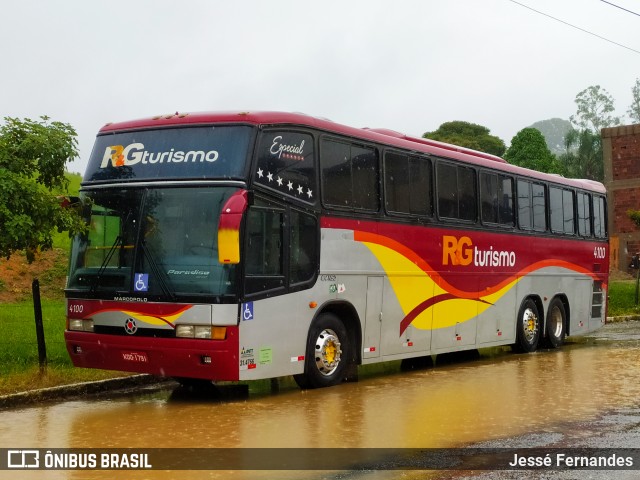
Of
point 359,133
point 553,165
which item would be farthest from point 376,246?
point 553,165

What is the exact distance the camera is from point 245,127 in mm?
11711

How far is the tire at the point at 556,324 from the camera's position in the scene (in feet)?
64.5

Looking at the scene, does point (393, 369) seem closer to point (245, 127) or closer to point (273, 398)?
point (273, 398)

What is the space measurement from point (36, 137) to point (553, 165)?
222 feet

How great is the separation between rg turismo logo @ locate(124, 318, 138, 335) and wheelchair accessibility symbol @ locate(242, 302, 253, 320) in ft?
4.50

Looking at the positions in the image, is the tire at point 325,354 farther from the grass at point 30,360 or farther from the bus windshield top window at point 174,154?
the grass at point 30,360

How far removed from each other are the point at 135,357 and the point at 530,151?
64990mm

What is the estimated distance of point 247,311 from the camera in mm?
11281

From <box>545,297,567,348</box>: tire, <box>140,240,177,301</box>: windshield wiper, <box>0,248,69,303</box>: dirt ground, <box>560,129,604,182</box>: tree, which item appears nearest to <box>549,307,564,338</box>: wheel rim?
<box>545,297,567,348</box>: tire

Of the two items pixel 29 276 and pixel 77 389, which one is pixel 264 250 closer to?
pixel 77 389

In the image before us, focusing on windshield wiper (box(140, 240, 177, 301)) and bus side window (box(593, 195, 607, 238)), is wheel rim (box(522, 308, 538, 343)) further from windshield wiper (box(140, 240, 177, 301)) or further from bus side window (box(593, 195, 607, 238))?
windshield wiper (box(140, 240, 177, 301))

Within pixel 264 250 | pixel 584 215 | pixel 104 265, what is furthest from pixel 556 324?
pixel 104 265

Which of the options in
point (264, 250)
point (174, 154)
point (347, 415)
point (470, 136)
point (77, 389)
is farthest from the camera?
point (470, 136)

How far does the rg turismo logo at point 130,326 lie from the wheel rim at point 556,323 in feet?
35.2
